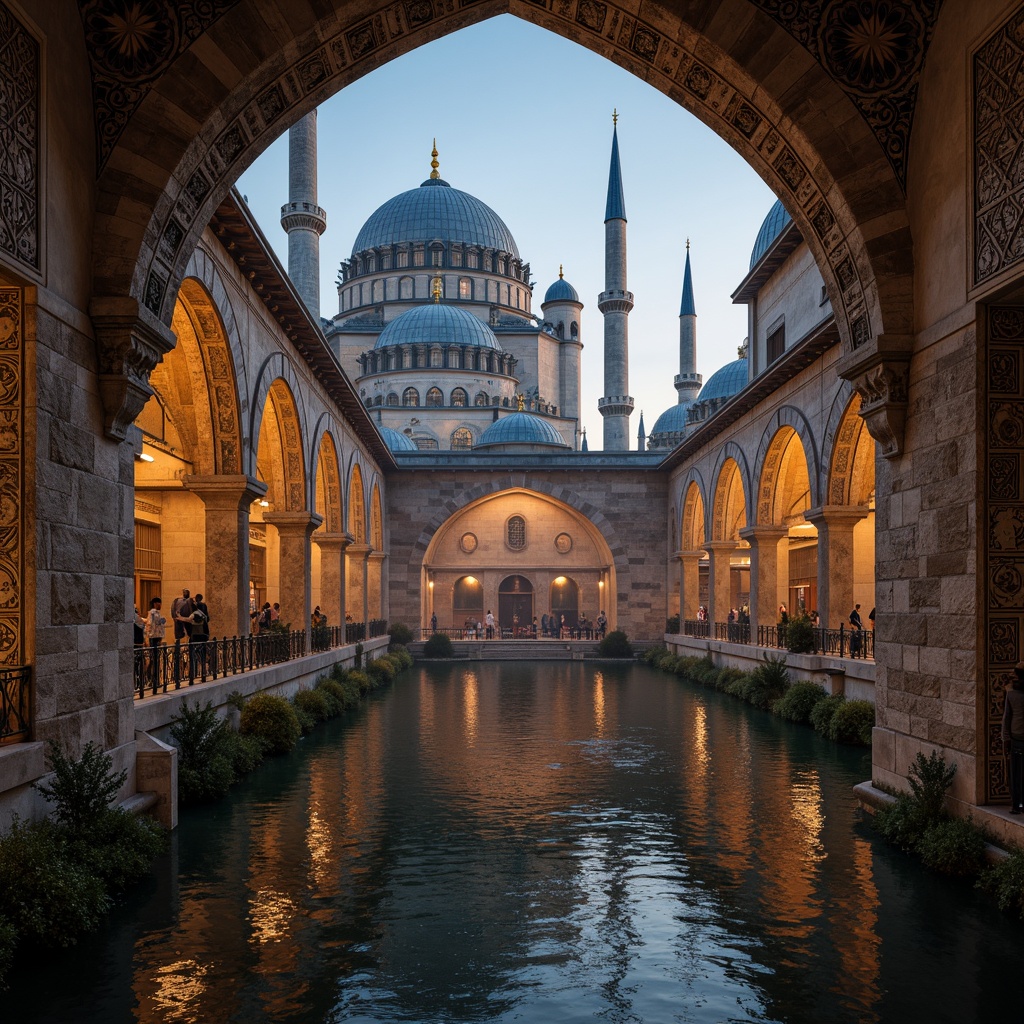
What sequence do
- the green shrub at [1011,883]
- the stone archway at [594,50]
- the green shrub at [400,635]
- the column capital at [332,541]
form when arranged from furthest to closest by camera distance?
the green shrub at [400,635]
the column capital at [332,541]
the stone archway at [594,50]
the green shrub at [1011,883]

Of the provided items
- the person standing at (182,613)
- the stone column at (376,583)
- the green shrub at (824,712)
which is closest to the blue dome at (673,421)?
the stone column at (376,583)

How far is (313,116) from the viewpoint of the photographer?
3312 cm

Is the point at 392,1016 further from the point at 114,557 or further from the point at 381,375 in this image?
the point at 381,375

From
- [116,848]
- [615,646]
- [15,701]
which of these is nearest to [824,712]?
[116,848]

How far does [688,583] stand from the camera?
35875 millimetres

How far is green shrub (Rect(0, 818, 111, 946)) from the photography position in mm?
6516

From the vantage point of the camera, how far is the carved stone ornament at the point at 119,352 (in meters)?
8.96

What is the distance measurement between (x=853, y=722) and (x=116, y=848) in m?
11.3

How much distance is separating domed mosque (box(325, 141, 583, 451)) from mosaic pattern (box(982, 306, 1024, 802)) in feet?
145

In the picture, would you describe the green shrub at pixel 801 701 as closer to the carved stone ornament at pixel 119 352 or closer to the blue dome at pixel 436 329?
the carved stone ornament at pixel 119 352

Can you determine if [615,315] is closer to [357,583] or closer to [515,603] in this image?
[515,603]

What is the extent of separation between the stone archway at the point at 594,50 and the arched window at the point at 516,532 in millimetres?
31231

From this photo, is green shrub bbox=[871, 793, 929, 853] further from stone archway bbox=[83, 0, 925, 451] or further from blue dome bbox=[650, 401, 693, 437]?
blue dome bbox=[650, 401, 693, 437]

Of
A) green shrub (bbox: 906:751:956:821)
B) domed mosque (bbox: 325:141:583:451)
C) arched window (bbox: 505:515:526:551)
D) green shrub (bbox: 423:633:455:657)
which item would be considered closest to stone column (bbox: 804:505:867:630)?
green shrub (bbox: 906:751:956:821)
